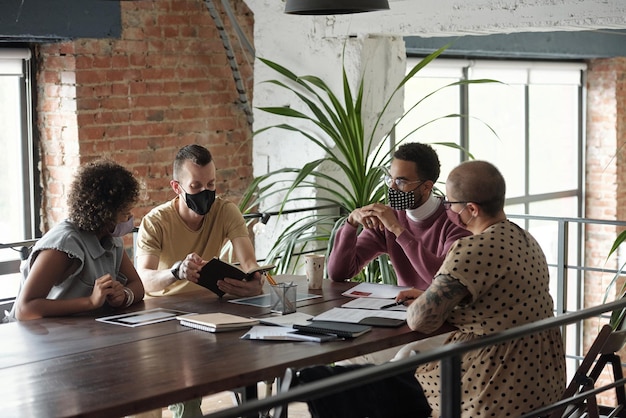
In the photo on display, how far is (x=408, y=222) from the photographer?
368 centimetres

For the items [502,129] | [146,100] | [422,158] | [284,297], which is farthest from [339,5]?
[502,129]

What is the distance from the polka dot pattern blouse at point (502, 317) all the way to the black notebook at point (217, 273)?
0.82 meters

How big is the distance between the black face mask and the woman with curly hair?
38 centimetres

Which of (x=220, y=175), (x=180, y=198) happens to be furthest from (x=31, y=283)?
(x=220, y=175)

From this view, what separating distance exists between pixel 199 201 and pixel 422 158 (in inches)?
33.9

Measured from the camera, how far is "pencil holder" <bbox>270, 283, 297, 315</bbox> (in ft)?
10.3

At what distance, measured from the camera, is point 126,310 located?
3.21m

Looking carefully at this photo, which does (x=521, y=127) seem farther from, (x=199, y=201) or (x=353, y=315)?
(x=353, y=315)

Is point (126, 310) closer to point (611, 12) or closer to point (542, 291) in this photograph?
point (542, 291)

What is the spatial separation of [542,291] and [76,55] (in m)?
2.96

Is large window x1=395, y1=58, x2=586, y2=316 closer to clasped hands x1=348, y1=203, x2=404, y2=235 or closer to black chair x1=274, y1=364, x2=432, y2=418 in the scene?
clasped hands x1=348, y1=203, x2=404, y2=235

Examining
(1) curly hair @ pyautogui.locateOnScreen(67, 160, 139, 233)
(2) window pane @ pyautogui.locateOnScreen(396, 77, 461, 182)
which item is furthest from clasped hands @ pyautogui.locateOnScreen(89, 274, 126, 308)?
(2) window pane @ pyautogui.locateOnScreen(396, 77, 461, 182)

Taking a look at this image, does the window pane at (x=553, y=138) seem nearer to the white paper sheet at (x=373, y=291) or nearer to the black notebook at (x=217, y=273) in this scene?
the white paper sheet at (x=373, y=291)

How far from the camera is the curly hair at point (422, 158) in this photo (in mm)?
3609
